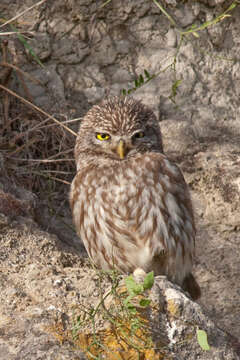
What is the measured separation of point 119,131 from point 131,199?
1.36 ft

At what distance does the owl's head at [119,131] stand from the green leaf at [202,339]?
51.8 inches

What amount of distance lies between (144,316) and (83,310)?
265 mm

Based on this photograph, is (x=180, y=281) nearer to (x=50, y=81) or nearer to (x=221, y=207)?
(x=221, y=207)

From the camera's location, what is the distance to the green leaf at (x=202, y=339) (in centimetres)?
224

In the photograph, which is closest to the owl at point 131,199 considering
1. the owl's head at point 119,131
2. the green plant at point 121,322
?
the owl's head at point 119,131

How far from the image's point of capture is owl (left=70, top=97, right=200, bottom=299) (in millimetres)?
3264

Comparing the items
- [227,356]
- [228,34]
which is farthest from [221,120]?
[227,356]

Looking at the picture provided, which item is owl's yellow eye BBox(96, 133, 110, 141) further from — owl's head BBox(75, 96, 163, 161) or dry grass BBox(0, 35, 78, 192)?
dry grass BBox(0, 35, 78, 192)

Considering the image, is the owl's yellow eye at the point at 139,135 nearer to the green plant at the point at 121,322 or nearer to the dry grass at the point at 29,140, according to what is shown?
the dry grass at the point at 29,140

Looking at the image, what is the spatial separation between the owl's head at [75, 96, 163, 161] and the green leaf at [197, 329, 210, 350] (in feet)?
4.32

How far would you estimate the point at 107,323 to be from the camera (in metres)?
2.38

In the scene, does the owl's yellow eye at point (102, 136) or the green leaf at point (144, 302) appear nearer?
the green leaf at point (144, 302)

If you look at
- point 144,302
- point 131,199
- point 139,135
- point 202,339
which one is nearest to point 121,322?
point 144,302

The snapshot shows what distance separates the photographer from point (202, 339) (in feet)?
7.45
